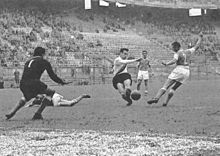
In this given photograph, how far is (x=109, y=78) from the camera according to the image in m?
41.8

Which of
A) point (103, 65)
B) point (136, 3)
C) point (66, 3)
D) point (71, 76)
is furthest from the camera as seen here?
point (136, 3)

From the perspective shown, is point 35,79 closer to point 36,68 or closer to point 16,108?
point 36,68

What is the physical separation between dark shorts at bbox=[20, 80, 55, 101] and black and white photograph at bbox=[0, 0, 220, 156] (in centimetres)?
2

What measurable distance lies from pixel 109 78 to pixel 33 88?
98.1 ft

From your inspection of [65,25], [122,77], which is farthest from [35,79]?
[65,25]

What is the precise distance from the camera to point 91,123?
11523 millimetres

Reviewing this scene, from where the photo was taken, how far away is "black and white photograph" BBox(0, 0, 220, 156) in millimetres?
8305

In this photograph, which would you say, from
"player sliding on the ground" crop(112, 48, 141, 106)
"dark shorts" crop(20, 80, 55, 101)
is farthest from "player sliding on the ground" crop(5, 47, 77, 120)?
"player sliding on the ground" crop(112, 48, 141, 106)

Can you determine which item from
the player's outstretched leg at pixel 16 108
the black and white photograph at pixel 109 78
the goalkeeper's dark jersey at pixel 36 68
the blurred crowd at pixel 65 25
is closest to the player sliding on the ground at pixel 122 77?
the black and white photograph at pixel 109 78

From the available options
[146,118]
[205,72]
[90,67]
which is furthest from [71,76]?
[146,118]

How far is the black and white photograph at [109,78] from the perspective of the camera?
27.2 feet

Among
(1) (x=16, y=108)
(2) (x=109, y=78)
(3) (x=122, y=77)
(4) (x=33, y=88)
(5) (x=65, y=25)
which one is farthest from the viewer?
(5) (x=65, y=25)

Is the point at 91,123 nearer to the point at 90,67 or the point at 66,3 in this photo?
the point at 90,67

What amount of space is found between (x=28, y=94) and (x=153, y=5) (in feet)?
186
